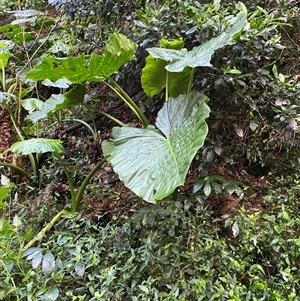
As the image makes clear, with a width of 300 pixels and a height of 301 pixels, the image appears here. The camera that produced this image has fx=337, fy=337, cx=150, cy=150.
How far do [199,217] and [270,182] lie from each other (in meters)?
0.54

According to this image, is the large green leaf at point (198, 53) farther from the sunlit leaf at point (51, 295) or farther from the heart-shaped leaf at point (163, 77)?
the sunlit leaf at point (51, 295)

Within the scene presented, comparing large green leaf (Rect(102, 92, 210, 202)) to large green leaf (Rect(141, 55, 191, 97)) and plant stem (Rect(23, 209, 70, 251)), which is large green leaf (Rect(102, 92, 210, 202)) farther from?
plant stem (Rect(23, 209, 70, 251))

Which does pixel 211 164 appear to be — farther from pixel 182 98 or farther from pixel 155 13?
pixel 155 13

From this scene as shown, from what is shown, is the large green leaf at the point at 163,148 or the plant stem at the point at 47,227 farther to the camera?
the plant stem at the point at 47,227

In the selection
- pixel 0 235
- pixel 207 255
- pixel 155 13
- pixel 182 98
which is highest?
pixel 155 13

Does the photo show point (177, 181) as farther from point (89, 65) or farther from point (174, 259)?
point (89, 65)

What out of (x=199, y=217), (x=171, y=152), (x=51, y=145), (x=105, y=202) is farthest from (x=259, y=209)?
(x=51, y=145)

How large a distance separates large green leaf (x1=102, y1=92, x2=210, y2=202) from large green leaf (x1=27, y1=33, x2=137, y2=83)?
267 millimetres

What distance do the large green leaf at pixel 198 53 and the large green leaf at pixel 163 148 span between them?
143 millimetres

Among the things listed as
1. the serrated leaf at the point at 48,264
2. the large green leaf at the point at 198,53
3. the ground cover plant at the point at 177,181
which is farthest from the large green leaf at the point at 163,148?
the serrated leaf at the point at 48,264

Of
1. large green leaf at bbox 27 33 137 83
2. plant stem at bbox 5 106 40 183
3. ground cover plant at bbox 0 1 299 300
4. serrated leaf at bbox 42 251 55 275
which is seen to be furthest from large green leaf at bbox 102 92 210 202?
plant stem at bbox 5 106 40 183

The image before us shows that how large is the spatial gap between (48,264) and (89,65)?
779 millimetres

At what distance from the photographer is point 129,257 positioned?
4.15ft

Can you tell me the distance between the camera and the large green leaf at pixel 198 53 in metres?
1.24
